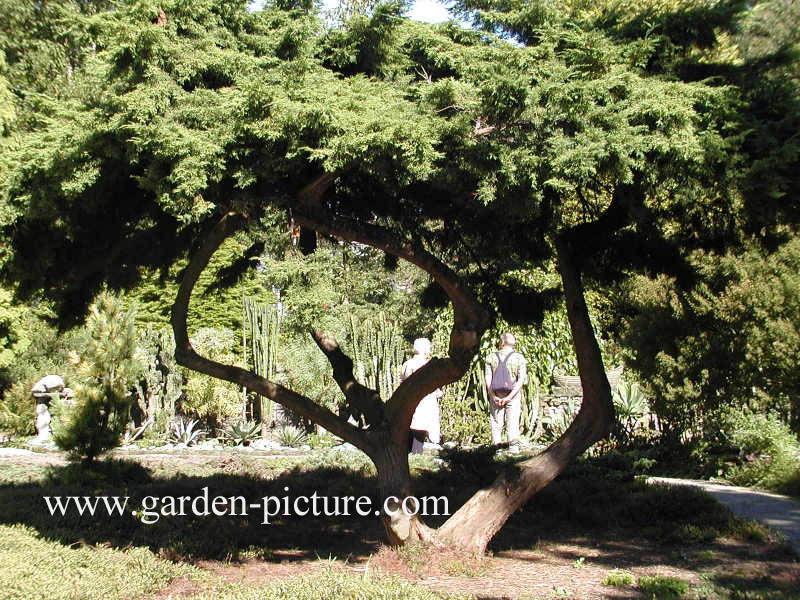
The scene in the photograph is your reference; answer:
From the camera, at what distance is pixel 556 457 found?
601 centimetres

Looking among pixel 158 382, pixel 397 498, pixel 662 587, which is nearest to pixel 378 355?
pixel 158 382

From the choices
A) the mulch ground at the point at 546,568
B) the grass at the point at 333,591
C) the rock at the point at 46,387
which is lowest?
the mulch ground at the point at 546,568

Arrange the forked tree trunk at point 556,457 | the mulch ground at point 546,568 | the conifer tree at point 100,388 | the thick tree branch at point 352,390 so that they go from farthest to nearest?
1. the conifer tree at point 100,388
2. the thick tree branch at point 352,390
3. the forked tree trunk at point 556,457
4. the mulch ground at point 546,568

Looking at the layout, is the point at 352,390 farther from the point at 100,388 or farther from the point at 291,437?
the point at 291,437

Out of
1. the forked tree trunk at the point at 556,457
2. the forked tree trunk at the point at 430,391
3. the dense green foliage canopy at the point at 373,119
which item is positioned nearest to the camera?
the dense green foliage canopy at the point at 373,119

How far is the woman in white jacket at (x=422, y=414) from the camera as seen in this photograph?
10711mm

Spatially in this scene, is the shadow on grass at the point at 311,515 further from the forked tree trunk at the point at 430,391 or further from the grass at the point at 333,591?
the grass at the point at 333,591

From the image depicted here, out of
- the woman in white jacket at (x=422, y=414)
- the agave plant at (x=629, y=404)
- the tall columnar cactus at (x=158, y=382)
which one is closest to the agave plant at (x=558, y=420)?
the agave plant at (x=629, y=404)

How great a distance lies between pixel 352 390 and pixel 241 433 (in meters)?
7.27

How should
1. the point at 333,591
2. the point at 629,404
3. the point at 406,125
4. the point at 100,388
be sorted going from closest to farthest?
the point at 333,591 < the point at 406,125 < the point at 100,388 < the point at 629,404

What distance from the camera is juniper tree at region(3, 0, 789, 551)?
4.39m

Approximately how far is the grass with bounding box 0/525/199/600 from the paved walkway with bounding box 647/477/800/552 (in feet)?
16.1

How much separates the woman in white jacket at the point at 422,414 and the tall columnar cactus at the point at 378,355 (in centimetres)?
276

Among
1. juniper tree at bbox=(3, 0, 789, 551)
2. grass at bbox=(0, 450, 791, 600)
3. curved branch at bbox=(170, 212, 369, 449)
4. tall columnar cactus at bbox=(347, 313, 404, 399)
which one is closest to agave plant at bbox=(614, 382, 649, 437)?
grass at bbox=(0, 450, 791, 600)
